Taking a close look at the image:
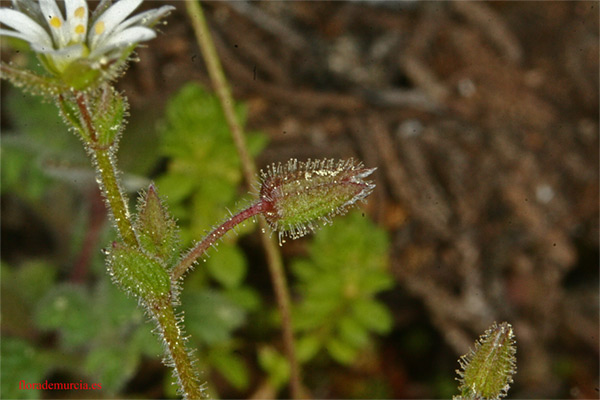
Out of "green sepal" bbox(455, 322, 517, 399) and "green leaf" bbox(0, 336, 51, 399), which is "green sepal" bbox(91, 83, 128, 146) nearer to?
"green sepal" bbox(455, 322, 517, 399)

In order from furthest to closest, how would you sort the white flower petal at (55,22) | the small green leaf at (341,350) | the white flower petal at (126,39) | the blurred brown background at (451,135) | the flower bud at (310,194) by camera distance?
the blurred brown background at (451,135) → the small green leaf at (341,350) → the white flower petal at (55,22) → the flower bud at (310,194) → the white flower petal at (126,39)

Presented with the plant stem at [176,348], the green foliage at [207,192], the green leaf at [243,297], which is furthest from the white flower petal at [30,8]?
the green leaf at [243,297]

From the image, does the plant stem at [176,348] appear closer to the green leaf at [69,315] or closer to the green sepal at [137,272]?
the green sepal at [137,272]

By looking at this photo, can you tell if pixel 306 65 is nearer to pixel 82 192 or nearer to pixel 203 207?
pixel 203 207

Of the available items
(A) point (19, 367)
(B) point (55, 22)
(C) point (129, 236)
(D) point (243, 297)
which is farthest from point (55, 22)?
(D) point (243, 297)

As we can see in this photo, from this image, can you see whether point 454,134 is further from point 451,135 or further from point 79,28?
point 79,28

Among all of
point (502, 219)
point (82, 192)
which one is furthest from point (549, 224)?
point (82, 192)
